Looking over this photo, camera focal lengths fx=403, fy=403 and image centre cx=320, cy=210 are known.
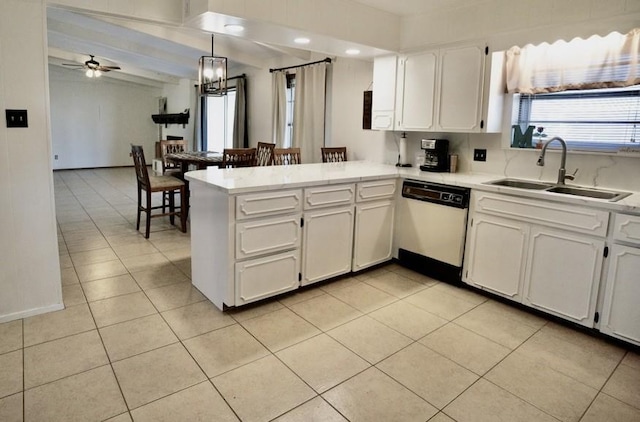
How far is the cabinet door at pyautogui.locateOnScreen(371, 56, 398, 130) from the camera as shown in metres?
3.82

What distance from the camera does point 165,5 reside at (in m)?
2.86

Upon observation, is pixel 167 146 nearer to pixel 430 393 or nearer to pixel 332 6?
pixel 332 6

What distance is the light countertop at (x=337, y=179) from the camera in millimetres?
2459

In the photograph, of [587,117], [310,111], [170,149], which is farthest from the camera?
[170,149]

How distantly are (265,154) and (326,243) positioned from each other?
2341 millimetres

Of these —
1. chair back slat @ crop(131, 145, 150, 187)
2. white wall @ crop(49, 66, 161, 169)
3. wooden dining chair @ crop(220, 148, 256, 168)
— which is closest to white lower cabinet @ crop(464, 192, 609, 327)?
wooden dining chair @ crop(220, 148, 256, 168)

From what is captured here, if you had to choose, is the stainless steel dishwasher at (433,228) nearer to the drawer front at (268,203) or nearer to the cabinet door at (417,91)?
the cabinet door at (417,91)

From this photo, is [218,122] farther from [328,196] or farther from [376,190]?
[328,196]

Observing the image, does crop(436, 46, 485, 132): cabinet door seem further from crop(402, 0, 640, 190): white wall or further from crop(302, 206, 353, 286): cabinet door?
crop(302, 206, 353, 286): cabinet door

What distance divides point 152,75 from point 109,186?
3374mm

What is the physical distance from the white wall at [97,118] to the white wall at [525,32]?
9389 millimetres

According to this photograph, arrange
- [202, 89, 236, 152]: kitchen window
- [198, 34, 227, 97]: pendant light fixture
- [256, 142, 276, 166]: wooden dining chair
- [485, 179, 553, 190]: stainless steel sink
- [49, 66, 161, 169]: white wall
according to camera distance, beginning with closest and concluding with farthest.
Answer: [485, 179, 553, 190]: stainless steel sink
[198, 34, 227, 97]: pendant light fixture
[256, 142, 276, 166]: wooden dining chair
[202, 89, 236, 152]: kitchen window
[49, 66, 161, 169]: white wall

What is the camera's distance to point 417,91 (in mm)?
3627

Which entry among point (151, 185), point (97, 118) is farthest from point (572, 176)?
point (97, 118)
